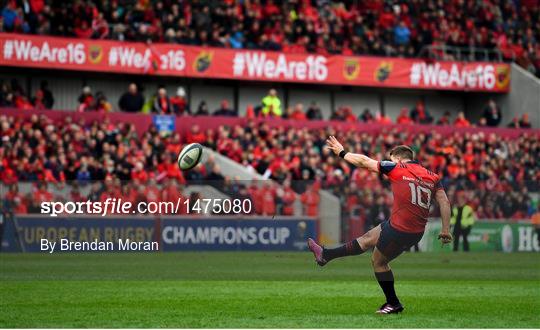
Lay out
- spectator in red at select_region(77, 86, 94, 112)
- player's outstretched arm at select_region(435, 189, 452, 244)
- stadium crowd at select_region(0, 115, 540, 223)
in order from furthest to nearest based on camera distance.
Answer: spectator in red at select_region(77, 86, 94, 112) → stadium crowd at select_region(0, 115, 540, 223) → player's outstretched arm at select_region(435, 189, 452, 244)

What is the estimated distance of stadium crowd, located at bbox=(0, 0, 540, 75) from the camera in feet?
120

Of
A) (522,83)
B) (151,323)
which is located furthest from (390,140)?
(151,323)

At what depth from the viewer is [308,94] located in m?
44.2

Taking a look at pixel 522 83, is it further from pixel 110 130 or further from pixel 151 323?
pixel 151 323

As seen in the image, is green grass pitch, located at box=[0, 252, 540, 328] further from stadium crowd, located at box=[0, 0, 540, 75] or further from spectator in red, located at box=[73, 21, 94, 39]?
stadium crowd, located at box=[0, 0, 540, 75]

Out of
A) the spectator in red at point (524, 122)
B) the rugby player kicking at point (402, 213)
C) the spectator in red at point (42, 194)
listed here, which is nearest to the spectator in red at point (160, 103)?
the spectator in red at point (42, 194)

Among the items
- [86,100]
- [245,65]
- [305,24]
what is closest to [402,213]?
[86,100]

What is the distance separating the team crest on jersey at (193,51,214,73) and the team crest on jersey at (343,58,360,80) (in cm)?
572

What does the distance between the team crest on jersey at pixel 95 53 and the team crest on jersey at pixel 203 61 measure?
12.0 feet

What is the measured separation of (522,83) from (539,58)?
1.55 m

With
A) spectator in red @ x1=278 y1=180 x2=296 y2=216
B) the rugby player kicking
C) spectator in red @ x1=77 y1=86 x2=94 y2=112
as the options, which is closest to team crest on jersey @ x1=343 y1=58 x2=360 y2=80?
spectator in red @ x1=77 y1=86 x2=94 y2=112

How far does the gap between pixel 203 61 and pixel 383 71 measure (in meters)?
7.93

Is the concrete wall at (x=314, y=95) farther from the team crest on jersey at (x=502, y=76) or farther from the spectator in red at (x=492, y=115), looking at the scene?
the spectator in red at (x=492, y=115)

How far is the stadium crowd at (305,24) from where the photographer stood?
36.7 metres
